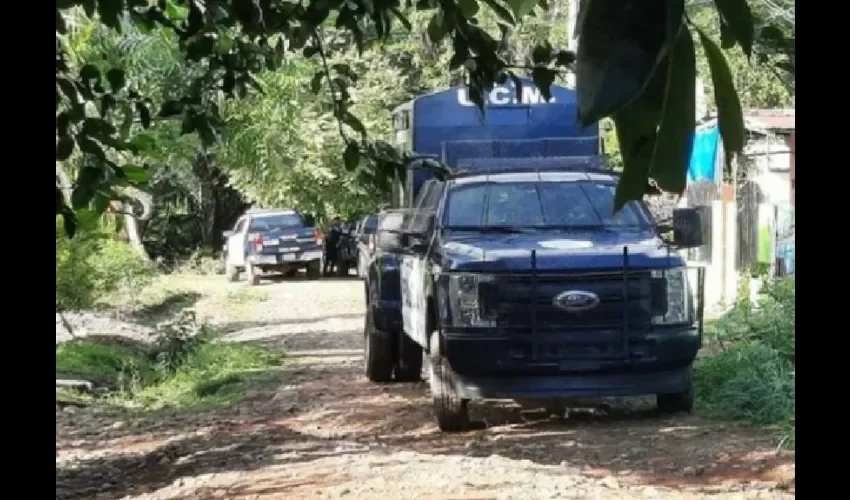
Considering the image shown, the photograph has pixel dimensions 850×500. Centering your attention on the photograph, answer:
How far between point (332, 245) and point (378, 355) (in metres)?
12.9

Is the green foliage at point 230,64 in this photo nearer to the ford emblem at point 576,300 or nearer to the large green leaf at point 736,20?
the large green leaf at point 736,20

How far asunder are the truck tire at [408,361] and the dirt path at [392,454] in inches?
5.6

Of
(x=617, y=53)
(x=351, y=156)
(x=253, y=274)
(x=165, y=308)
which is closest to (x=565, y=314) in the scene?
(x=351, y=156)

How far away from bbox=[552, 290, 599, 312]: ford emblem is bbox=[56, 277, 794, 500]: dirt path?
2.99 feet

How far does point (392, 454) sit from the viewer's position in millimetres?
8281

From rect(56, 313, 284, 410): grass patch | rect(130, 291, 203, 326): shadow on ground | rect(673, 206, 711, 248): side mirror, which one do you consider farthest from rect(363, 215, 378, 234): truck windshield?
rect(130, 291, 203, 326): shadow on ground

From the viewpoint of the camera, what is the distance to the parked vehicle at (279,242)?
24.1 metres

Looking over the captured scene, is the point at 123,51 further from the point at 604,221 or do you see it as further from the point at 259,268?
the point at 259,268

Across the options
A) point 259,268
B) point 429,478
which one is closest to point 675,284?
point 429,478

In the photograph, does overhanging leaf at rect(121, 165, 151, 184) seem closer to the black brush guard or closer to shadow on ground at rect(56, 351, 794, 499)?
shadow on ground at rect(56, 351, 794, 499)

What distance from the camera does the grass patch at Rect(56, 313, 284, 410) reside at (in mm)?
12312

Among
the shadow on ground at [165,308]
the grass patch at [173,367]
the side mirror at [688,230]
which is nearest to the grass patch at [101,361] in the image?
the grass patch at [173,367]

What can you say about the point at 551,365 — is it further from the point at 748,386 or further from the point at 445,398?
the point at 748,386
